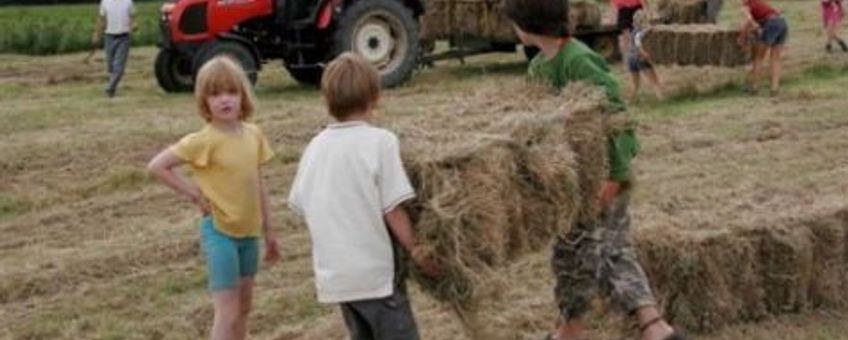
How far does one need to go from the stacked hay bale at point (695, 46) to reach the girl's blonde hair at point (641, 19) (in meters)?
0.13

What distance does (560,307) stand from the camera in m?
5.88

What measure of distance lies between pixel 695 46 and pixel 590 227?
9.86 metres

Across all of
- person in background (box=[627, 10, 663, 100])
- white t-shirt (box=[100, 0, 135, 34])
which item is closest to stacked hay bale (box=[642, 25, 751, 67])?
person in background (box=[627, 10, 663, 100])

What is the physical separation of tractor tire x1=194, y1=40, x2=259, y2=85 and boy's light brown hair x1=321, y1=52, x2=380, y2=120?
35.0ft

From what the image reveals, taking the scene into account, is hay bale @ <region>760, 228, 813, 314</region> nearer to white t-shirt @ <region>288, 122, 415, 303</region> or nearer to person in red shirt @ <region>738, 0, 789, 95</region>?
white t-shirt @ <region>288, 122, 415, 303</region>

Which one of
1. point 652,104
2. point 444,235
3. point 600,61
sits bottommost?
point 652,104

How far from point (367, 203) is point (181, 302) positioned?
8.71 feet

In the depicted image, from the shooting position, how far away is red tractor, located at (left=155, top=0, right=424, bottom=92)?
1566 centimetres

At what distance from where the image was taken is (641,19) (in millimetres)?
15734

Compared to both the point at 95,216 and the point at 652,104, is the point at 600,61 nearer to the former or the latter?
the point at 95,216

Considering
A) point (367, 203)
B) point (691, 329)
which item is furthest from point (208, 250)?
point (691, 329)

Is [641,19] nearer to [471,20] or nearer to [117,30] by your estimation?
[471,20]

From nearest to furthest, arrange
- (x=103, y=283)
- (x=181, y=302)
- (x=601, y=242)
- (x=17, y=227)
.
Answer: (x=601, y=242) → (x=181, y=302) → (x=103, y=283) → (x=17, y=227)

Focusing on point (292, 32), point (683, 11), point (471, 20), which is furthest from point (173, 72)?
point (683, 11)
